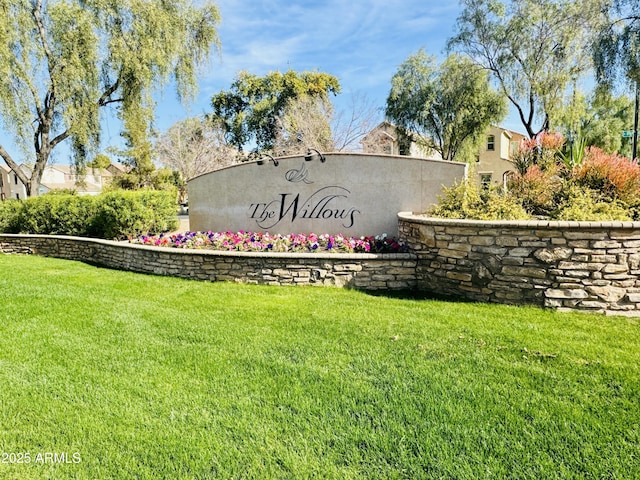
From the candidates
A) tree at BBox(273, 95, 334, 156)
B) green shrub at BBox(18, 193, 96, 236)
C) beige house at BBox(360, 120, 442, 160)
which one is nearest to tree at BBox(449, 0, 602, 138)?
beige house at BBox(360, 120, 442, 160)

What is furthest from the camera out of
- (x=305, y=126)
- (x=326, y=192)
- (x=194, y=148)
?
(x=194, y=148)

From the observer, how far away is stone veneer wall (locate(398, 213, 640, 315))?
4.02 m

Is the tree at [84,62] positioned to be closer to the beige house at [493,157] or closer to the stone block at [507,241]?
the stone block at [507,241]

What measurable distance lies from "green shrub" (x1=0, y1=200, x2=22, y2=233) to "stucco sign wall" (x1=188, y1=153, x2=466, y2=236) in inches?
245

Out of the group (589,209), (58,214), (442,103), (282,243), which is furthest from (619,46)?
(58,214)

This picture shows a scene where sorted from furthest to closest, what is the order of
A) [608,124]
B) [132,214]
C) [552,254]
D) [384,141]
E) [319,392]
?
[384,141]
[608,124]
[132,214]
[552,254]
[319,392]

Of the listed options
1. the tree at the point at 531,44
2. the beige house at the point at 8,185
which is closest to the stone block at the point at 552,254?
the tree at the point at 531,44

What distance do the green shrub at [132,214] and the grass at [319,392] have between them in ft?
13.5

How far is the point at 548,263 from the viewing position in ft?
13.8

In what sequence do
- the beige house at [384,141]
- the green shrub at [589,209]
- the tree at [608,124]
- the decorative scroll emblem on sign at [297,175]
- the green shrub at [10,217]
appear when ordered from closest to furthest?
1. the green shrub at [589,209]
2. the decorative scroll emblem on sign at [297,175]
3. the green shrub at [10,217]
4. the tree at [608,124]
5. the beige house at [384,141]

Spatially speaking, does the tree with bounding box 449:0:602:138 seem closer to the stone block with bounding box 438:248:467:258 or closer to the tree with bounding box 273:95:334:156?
the tree with bounding box 273:95:334:156

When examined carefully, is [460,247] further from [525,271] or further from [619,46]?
[619,46]

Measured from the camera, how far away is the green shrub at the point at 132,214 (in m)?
8.26

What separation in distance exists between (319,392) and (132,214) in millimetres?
7103
